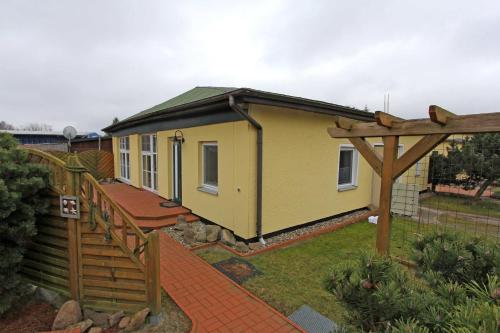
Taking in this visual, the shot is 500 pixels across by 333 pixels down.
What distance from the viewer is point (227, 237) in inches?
223

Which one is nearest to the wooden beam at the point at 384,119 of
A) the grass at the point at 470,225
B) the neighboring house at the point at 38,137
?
the grass at the point at 470,225

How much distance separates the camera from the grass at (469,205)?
9.15m

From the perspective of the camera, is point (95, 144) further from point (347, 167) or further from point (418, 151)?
point (418, 151)

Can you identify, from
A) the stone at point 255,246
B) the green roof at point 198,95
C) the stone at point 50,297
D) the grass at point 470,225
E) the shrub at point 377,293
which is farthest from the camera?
the green roof at point 198,95

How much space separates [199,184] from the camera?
23.0ft

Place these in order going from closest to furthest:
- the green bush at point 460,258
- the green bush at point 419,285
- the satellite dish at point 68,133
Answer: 1. the green bush at point 419,285
2. the green bush at point 460,258
3. the satellite dish at point 68,133

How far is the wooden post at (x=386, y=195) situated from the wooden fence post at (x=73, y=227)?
3.97m

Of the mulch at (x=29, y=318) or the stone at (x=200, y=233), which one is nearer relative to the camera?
the mulch at (x=29, y=318)

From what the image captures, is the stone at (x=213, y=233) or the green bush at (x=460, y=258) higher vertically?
the green bush at (x=460, y=258)

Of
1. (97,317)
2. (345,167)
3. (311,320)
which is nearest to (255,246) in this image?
(311,320)

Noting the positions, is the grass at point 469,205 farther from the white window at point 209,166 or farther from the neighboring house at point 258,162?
the white window at point 209,166

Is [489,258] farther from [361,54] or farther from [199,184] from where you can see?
[361,54]

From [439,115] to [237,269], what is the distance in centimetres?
381

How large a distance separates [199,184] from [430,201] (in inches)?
403
